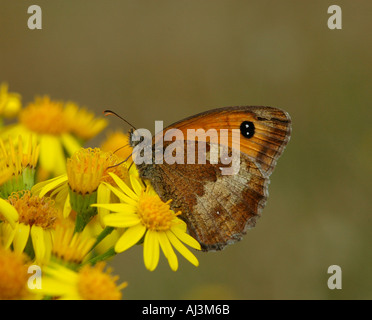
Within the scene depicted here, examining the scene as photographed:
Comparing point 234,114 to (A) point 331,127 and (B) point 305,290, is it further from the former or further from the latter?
(A) point 331,127

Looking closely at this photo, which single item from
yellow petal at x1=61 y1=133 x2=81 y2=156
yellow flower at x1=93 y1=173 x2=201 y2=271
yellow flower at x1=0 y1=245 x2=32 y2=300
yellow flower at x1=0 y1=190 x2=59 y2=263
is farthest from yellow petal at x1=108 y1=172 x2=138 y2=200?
yellow petal at x1=61 y1=133 x2=81 y2=156

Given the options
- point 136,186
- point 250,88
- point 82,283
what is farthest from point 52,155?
point 250,88

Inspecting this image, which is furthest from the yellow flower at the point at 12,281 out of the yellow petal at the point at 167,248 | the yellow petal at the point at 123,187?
the yellow petal at the point at 123,187

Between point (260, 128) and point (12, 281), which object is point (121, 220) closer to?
point (12, 281)

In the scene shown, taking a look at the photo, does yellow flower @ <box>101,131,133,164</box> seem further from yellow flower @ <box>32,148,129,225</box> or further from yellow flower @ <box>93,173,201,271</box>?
yellow flower @ <box>93,173,201,271</box>

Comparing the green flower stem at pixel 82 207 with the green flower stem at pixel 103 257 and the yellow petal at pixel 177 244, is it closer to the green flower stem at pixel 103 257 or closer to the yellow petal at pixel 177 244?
the green flower stem at pixel 103 257
